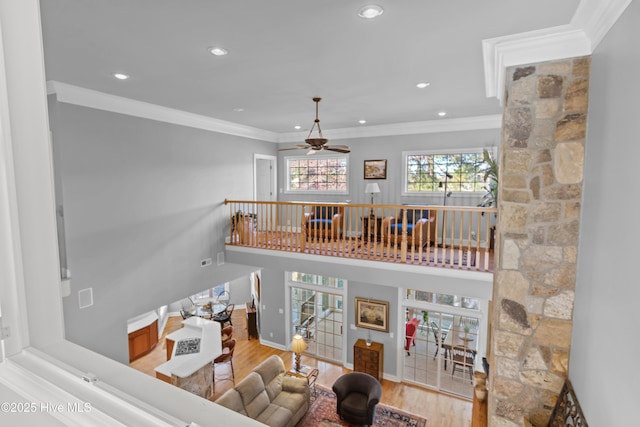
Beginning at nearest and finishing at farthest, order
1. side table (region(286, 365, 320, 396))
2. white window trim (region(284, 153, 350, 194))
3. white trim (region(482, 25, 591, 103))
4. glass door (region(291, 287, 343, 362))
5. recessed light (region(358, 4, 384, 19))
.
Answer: recessed light (region(358, 4, 384, 19)), white trim (region(482, 25, 591, 103)), side table (region(286, 365, 320, 396)), white window trim (region(284, 153, 350, 194)), glass door (region(291, 287, 343, 362))

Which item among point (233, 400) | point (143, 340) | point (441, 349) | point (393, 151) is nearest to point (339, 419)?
point (233, 400)

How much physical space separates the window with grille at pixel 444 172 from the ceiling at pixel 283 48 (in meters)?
1.42

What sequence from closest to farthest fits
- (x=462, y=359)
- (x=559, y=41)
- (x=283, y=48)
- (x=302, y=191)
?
(x=559, y=41)
(x=283, y=48)
(x=462, y=359)
(x=302, y=191)

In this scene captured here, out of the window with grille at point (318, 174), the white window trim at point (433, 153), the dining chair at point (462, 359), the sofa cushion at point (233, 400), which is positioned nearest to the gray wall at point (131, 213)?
the sofa cushion at point (233, 400)

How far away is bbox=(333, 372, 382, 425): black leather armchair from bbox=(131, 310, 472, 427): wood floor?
1.00m

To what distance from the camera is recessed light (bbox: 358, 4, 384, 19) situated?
237 centimetres

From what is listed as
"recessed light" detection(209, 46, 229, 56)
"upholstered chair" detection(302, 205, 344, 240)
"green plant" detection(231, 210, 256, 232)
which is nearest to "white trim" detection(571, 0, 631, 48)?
"recessed light" detection(209, 46, 229, 56)

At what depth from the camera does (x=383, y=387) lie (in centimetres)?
702

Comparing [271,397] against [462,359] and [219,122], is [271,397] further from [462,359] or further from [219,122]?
[219,122]

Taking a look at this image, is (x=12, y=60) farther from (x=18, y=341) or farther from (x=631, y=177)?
(x=631, y=177)

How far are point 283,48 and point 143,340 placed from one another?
841 cm

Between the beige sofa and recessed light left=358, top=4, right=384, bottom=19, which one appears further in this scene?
the beige sofa

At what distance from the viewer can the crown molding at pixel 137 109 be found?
4180mm

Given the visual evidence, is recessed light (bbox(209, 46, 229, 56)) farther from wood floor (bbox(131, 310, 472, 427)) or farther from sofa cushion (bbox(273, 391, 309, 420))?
wood floor (bbox(131, 310, 472, 427))
